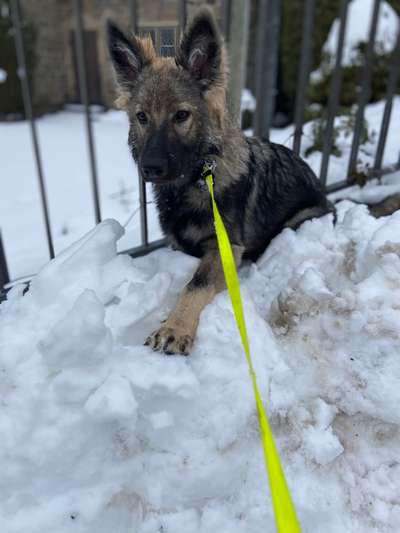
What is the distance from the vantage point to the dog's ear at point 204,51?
1874mm

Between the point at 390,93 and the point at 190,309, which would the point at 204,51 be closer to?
the point at 190,309

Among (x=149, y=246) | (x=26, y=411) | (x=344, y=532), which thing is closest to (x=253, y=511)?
(x=344, y=532)

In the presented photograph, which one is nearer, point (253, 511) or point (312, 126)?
point (253, 511)

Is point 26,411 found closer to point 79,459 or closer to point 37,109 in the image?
point 79,459

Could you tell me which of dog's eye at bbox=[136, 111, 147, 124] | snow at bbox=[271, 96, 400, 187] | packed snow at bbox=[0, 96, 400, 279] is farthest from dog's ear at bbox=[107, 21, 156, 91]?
snow at bbox=[271, 96, 400, 187]

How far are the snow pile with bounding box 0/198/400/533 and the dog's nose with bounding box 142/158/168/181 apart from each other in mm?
513

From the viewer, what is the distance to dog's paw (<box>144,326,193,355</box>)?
1710 mm

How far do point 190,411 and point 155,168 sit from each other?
1.05 meters

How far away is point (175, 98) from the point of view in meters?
2.01

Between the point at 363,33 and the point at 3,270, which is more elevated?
the point at 363,33

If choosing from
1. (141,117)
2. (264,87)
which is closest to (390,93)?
(264,87)

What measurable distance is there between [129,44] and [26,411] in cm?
176

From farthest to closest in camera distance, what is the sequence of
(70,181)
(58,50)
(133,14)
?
(58,50)
(70,181)
(133,14)

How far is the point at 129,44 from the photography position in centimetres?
208
